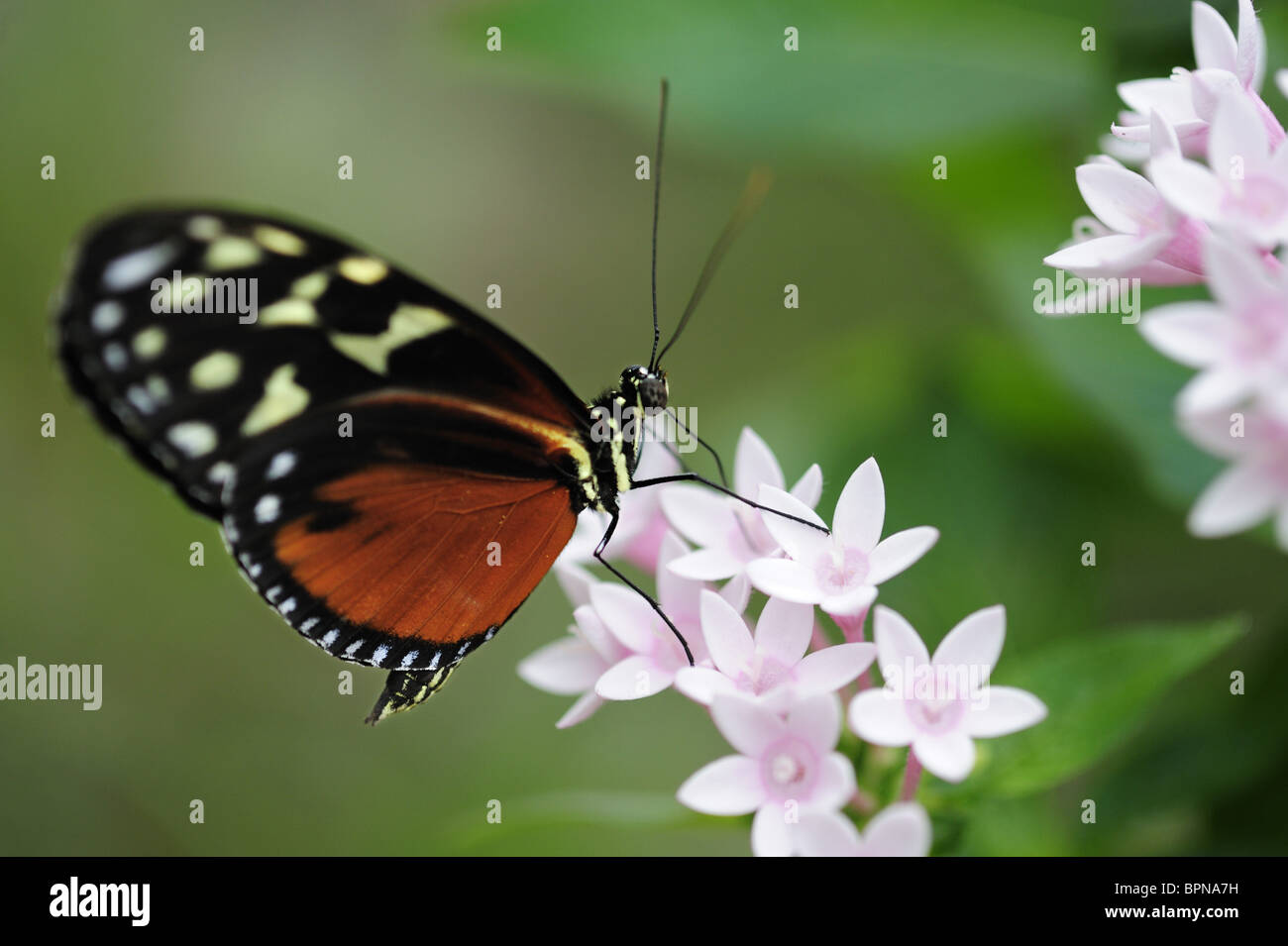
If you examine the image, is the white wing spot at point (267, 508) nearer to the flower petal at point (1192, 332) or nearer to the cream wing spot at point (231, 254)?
the cream wing spot at point (231, 254)

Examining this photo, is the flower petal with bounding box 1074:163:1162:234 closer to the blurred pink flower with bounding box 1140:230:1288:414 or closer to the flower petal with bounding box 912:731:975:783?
the blurred pink flower with bounding box 1140:230:1288:414

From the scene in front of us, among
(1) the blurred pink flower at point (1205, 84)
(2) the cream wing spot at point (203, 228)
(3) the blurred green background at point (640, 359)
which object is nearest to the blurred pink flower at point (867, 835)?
(3) the blurred green background at point (640, 359)

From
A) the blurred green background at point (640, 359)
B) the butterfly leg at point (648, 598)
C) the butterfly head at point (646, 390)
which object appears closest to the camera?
the butterfly leg at point (648, 598)

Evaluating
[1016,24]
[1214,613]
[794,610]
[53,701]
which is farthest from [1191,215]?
[53,701]

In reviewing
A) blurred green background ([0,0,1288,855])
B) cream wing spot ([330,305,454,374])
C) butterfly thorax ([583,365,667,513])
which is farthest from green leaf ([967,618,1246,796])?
cream wing spot ([330,305,454,374])

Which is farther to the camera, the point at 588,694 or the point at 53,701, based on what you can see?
the point at 53,701

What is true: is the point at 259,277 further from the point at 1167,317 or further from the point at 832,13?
the point at 832,13

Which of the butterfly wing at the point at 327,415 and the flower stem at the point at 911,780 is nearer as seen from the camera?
the flower stem at the point at 911,780
